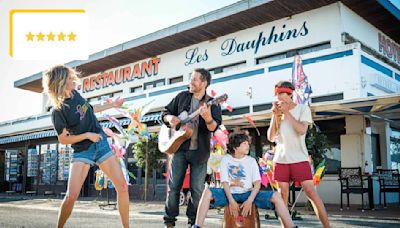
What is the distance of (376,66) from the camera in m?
13.6

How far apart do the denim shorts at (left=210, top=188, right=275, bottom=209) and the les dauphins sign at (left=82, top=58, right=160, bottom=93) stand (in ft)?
55.8

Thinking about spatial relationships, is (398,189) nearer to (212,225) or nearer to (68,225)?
(212,225)

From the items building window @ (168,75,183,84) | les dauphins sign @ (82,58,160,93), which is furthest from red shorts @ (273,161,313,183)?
les dauphins sign @ (82,58,160,93)

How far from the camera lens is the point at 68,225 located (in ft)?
22.7

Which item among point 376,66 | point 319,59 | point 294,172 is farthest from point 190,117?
point 376,66

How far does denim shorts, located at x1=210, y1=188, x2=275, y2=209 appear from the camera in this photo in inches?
162

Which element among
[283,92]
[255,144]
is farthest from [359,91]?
[283,92]

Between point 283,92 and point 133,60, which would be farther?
point 133,60

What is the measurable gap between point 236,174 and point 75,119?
1.71 meters

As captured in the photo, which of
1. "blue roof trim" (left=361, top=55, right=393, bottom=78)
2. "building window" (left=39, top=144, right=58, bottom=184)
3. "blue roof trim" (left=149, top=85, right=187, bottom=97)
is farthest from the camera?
"building window" (left=39, top=144, right=58, bottom=184)

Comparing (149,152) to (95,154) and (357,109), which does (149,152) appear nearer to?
(357,109)

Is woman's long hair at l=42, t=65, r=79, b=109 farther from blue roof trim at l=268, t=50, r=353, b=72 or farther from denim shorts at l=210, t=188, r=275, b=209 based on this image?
blue roof trim at l=268, t=50, r=353, b=72

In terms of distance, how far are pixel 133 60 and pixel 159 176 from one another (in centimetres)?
700

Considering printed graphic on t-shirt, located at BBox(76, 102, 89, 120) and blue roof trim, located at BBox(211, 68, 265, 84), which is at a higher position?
blue roof trim, located at BBox(211, 68, 265, 84)
